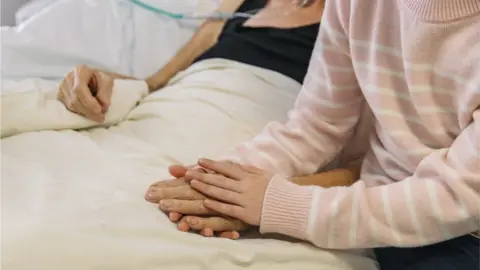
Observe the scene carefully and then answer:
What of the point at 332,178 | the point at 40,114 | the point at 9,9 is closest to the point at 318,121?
the point at 332,178

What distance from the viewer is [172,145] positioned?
1016mm

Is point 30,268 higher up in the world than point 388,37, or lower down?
lower down

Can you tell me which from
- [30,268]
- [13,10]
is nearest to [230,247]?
[30,268]

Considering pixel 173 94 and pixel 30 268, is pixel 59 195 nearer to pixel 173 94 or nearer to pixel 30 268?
pixel 30 268

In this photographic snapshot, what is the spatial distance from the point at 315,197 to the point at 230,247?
128mm

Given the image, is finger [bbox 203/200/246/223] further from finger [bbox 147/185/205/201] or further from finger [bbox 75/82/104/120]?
finger [bbox 75/82/104/120]

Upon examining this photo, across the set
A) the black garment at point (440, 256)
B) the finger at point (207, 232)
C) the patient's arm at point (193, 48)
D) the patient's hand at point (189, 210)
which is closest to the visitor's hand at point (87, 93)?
the patient's arm at point (193, 48)

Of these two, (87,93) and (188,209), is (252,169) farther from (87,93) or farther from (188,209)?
(87,93)

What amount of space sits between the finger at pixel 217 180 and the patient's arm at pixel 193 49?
1.70ft

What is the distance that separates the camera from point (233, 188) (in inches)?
32.6

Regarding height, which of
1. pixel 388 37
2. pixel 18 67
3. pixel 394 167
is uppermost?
pixel 388 37

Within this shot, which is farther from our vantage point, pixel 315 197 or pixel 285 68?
pixel 285 68

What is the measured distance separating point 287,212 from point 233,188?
0.08 m

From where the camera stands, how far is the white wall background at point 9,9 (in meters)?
1.55
